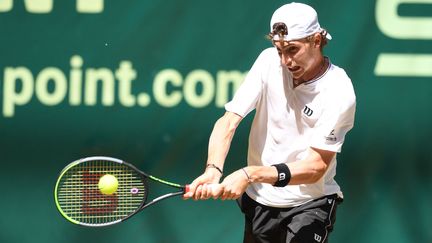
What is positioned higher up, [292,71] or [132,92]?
[292,71]

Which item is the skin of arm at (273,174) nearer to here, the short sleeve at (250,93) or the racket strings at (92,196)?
the short sleeve at (250,93)

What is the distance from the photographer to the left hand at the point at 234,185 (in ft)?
12.5

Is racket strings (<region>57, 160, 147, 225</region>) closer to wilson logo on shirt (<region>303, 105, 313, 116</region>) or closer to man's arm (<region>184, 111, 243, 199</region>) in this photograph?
man's arm (<region>184, 111, 243, 199</region>)

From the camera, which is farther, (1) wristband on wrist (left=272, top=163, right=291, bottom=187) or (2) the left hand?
(1) wristband on wrist (left=272, top=163, right=291, bottom=187)

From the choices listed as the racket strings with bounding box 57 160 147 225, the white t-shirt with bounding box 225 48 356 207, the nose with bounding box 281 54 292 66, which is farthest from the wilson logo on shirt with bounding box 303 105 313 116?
the racket strings with bounding box 57 160 147 225

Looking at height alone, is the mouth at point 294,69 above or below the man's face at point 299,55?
below

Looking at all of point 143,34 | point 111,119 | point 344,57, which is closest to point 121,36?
point 143,34

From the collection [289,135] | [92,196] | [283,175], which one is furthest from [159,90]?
[283,175]

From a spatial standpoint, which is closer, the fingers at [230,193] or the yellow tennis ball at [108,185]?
the fingers at [230,193]

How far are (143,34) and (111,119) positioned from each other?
476mm

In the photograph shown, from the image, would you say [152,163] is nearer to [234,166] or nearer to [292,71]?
[234,166]

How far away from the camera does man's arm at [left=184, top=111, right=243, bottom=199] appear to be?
12.4ft

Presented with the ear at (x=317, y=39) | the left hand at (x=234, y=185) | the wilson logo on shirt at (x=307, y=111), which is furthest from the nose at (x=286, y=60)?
the left hand at (x=234, y=185)

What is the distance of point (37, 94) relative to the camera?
205 inches
